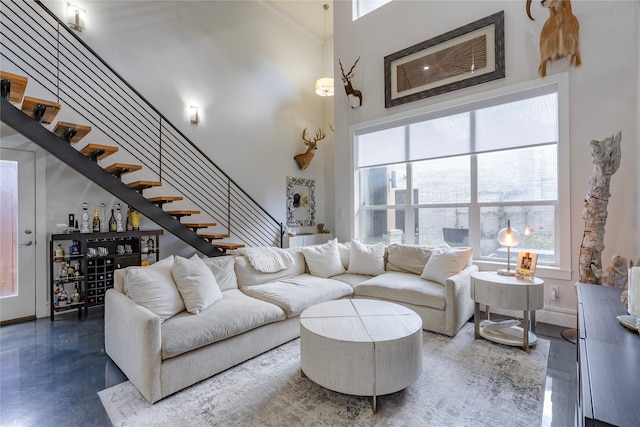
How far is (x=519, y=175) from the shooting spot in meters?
3.60

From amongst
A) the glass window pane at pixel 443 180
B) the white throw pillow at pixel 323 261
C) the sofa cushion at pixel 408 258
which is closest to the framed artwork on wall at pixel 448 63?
the glass window pane at pixel 443 180

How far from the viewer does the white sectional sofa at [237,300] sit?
2012 millimetres

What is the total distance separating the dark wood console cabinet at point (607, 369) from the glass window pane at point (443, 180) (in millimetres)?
2502

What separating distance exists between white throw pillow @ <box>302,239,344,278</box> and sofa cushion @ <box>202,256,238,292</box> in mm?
1004

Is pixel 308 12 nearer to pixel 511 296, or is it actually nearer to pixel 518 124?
pixel 518 124

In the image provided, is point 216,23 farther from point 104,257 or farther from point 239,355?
point 239,355

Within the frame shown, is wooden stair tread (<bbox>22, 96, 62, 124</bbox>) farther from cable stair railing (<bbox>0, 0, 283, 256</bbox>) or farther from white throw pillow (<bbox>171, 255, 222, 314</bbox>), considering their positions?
white throw pillow (<bbox>171, 255, 222, 314</bbox>)

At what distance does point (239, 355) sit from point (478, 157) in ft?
11.6

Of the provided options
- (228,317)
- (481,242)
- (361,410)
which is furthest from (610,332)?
(481,242)

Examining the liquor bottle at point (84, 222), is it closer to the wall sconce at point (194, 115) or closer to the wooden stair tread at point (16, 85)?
the wooden stair tread at point (16, 85)

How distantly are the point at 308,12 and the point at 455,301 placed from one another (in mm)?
6319

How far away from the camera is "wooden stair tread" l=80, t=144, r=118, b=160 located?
11.1 ft

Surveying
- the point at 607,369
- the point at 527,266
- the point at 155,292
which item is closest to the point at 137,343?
the point at 155,292

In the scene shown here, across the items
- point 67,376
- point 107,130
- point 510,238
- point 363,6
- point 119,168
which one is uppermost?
point 363,6
